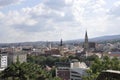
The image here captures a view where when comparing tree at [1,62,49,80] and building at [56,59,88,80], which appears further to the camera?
building at [56,59,88,80]

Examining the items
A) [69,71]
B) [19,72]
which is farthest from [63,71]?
[19,72]

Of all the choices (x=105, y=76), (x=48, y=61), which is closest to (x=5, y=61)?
(x=48, y=61)

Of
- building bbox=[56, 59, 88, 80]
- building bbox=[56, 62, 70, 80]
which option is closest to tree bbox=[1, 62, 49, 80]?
building bbox=[56, 59, 88, 80]

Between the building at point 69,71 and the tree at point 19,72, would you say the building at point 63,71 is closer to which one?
the building at point 69,71

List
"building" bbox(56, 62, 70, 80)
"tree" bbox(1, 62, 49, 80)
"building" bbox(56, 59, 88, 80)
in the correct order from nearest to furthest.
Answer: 1. "tree" bbox(1, 62, 49, 80)
2. "building" bbox(56, 59, 88, 80)
3. "building" bbox(56, 62, 70, 80)

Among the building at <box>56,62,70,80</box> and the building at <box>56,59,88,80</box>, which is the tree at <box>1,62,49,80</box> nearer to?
the building at <box>56,59,88,80</box>

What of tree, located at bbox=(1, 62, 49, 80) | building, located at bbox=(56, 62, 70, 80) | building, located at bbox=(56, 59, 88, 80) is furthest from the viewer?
building, located at bbox=(56, 62, 70, 80)

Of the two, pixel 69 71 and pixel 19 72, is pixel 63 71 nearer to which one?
pixel 69 71

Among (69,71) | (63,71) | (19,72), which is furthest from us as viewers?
(63,71)

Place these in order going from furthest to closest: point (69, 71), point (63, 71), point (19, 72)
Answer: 1. point (63, 71)
2. point (69, 71)
3. point (19, 72)

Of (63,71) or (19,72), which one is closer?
(19,72)

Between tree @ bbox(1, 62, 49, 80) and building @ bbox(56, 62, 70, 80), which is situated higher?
tree @ bbox(1, 62, 49, 80)
